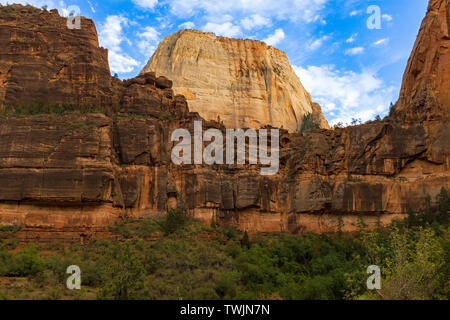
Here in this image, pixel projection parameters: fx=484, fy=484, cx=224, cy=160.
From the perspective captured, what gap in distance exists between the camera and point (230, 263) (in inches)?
1618

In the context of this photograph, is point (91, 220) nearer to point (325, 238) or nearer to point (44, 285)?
point (44, 285)

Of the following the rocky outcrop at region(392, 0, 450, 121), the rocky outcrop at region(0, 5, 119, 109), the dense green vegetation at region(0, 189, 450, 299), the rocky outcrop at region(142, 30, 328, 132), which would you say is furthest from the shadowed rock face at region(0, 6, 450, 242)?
the rocky outcrop at region(142, 30, 328, 132)

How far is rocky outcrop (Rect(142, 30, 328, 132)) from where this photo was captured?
8625 cm

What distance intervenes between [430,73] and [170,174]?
30.0 m

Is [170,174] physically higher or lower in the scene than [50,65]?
lower

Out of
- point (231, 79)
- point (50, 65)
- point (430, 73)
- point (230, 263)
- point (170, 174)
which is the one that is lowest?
point (230, 263)

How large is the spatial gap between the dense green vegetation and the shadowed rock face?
7.16 ft

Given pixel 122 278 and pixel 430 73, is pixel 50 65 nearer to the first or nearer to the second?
pixel 122 278

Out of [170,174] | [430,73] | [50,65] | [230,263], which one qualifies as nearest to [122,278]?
[230,263]

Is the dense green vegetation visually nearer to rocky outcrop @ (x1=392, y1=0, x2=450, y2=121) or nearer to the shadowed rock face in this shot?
the shadowed rock face

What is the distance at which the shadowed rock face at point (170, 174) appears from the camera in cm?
4247

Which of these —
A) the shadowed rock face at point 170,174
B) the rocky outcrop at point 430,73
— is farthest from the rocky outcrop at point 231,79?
the rocky outcrop at point 430,73

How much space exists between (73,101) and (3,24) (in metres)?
11.2

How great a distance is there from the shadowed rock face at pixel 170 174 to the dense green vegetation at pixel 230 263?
2.18 metres
